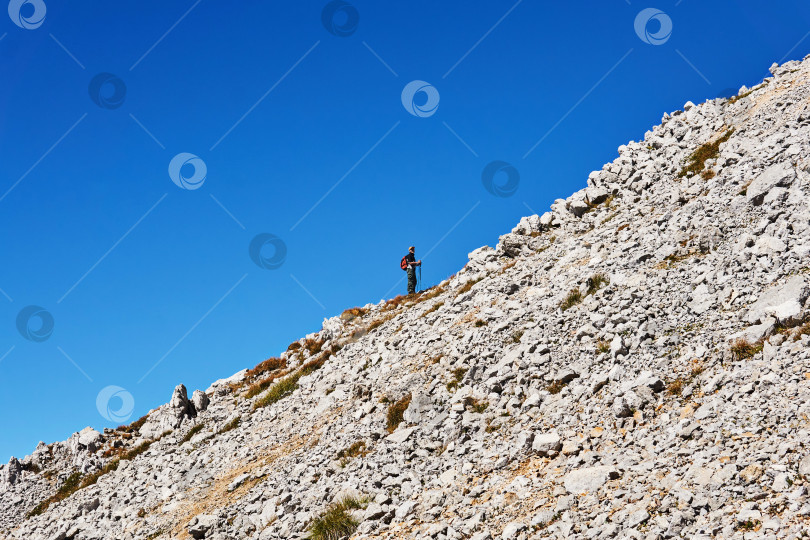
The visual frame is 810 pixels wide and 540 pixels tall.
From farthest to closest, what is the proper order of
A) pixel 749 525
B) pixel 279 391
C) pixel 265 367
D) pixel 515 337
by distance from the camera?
pixel 265 367, pixel 279 391, pixel 515 337, pixel 749 525

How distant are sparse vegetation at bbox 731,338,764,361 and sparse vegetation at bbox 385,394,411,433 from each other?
9.74 m

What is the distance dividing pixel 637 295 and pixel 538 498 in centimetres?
850

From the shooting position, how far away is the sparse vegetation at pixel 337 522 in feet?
47.0

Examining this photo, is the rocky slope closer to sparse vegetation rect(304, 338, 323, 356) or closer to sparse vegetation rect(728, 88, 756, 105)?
sparse vegetation rect(728, 88, 756, 105)

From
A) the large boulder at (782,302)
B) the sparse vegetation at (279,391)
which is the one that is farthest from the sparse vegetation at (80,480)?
the large boulder at (782,302)

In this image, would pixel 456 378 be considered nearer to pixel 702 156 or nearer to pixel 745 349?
pixel 745 349

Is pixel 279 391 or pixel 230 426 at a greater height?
pixel 279 391

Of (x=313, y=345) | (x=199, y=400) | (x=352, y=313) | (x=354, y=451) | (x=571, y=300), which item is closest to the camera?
(x=354, y=451)

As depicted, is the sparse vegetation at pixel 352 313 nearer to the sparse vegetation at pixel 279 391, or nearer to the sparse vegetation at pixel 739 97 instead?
the sparse vegetation at pixel 279 391

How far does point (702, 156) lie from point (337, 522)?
2309cm

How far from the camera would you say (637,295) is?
18.0 meters

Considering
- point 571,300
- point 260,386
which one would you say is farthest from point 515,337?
point 260,386

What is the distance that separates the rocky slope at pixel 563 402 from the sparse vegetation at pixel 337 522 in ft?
0.54

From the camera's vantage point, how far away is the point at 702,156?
27422mm
